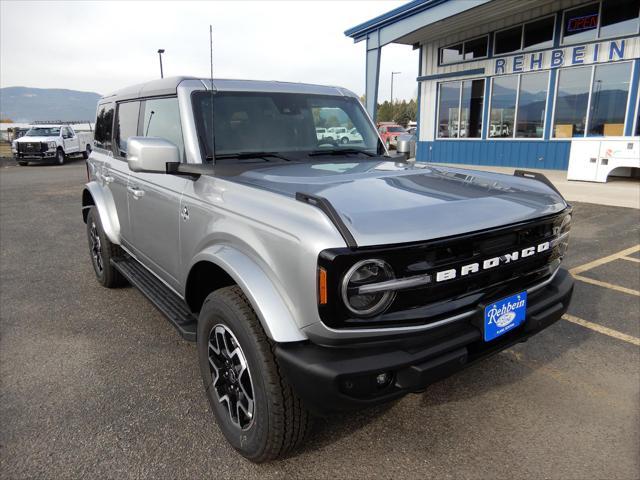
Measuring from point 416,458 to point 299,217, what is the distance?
138cm

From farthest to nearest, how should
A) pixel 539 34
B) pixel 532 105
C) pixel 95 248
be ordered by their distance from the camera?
1. pixel 532 105
2. pixel 539 34
3. pixel 95 248

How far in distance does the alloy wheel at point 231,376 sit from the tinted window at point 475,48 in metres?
15.2

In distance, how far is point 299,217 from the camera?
191cm

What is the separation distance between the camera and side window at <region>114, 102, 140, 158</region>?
3.75 meters

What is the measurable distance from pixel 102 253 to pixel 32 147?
20765mm

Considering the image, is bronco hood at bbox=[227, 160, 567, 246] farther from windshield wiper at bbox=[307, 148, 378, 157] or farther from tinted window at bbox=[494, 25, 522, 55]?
tinted window at bbox=[494, 25, 522, 55]

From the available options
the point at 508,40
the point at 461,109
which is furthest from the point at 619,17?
the point at 461,109

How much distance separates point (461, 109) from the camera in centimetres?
1595

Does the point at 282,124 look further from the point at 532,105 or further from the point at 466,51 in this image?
the point at 466,51

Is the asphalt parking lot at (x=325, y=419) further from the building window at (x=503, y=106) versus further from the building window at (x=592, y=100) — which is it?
the building window at (x=503, y=106)

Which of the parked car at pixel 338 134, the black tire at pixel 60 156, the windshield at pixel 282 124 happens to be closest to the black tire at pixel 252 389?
the windshield at pixel 282 124

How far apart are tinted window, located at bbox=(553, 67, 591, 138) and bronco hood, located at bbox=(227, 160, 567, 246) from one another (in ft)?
38.9

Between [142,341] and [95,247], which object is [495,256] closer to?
[142,341]

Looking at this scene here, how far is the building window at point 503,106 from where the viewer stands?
14.3 metres
